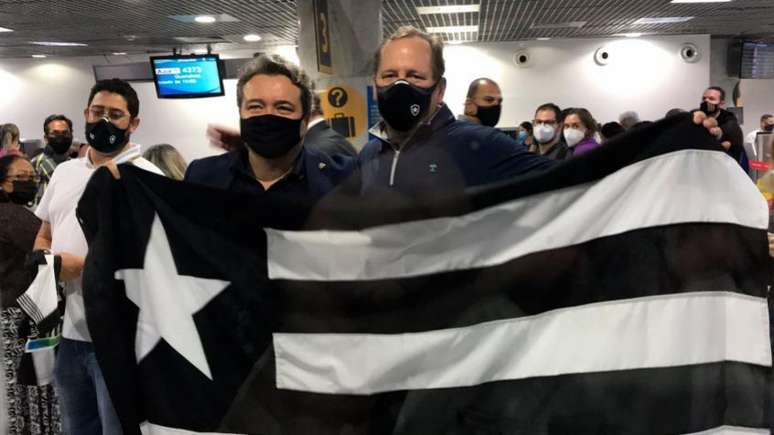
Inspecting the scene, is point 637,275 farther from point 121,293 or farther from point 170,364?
point 121,293

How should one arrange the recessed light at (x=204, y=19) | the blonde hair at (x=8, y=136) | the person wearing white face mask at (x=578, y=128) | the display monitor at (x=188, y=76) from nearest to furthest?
the person wearing white face mask at (x=578, y=128)
the blonde hair at (x=8, y=136)
the recessed light at (x=204, y=19)
the display monitor at (x=188, y=76)

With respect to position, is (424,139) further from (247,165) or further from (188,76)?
(188,76)

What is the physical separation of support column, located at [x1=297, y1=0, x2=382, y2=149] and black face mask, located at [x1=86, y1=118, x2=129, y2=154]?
9.84 ft

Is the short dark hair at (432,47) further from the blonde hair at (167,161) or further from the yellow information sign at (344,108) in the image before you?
the yellow information sign at (344,108)

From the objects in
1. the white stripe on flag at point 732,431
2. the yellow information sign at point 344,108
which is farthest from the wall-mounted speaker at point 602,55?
the white stripe on flag at point 732,431

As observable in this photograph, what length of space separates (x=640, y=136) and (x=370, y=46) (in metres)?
4.69

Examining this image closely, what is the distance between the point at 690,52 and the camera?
13.8 m

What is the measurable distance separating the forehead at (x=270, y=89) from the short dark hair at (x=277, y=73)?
0.04 ft

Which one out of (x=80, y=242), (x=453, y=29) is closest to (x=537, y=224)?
(x=80, y=242)

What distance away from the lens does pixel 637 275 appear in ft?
5.68

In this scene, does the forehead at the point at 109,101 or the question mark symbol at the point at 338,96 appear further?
the question mark symbol at the point at 338,96

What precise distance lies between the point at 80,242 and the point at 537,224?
1616mm

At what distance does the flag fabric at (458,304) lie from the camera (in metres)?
1.71

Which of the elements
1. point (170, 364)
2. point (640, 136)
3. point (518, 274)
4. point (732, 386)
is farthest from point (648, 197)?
point (170, 364)
